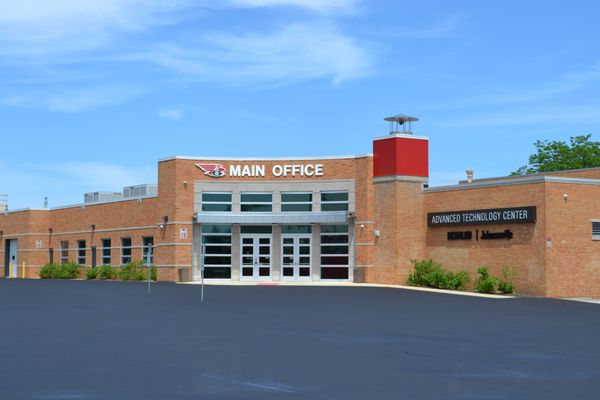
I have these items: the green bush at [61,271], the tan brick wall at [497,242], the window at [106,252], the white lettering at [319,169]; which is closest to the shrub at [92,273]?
the window at [106,252]

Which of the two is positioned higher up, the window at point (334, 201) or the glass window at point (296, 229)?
the window at point (334, 201)

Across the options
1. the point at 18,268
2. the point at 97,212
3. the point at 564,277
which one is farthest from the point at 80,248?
the point at 564,277

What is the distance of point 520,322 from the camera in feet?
75.2

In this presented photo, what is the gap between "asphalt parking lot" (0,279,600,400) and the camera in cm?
1142

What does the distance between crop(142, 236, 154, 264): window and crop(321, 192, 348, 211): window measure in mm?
11085

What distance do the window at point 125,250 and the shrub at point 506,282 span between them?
24.9 m

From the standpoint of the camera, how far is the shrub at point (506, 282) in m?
37.7

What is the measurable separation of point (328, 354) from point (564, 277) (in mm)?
23836

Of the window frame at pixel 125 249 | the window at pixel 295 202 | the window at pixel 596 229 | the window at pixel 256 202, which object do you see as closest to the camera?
the window at pixel 596 229

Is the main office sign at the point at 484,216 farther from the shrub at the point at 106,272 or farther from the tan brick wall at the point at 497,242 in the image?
the shrub at the point at 106,272

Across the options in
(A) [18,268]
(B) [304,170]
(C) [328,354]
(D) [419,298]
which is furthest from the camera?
(A) [18,268]

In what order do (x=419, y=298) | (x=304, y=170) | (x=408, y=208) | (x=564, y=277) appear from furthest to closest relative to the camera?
(x=304, y=170), (x=408, y=208), (x=564, y=277), (x=419, y=298)

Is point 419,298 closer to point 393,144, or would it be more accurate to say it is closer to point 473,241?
point 473,241

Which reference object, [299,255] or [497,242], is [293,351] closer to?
[497,242]
